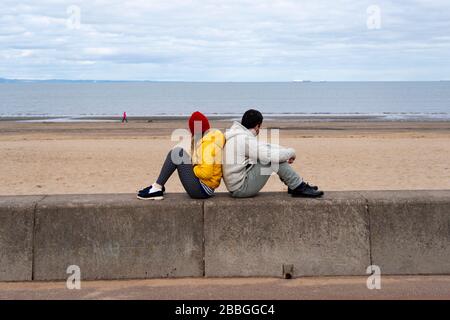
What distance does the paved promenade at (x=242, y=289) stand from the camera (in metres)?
5.24

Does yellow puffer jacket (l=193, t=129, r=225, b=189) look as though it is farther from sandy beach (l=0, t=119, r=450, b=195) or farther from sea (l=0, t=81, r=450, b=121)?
sea (l=0, t=81, r=450, b=121)

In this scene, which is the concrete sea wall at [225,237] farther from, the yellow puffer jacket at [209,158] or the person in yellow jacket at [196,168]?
the yellow puffer jacket at [209,158]

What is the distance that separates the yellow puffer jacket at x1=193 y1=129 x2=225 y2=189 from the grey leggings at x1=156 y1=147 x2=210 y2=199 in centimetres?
6

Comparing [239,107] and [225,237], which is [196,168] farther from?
[239,107]

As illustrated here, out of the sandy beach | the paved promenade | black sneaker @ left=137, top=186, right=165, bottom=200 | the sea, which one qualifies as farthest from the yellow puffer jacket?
the sea

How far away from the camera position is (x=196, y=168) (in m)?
5.99

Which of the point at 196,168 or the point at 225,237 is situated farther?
the point at 196,168

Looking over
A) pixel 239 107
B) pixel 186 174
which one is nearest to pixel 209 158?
pixel 186 174

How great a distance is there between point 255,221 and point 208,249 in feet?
1.64

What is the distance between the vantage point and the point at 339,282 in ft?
18.5

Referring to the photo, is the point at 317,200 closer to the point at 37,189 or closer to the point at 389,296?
the point at 389,296

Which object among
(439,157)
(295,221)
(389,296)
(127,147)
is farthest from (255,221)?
(127,147)

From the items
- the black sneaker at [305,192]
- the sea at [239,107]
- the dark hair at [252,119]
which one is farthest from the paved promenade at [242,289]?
the sea at [239,107]

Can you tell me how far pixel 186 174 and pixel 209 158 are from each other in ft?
0.87
